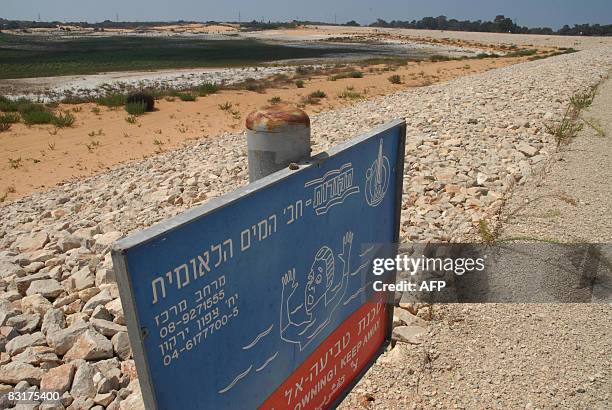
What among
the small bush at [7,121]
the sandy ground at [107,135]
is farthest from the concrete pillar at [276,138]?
the small bush at [7,121]

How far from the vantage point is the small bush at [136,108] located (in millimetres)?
17250

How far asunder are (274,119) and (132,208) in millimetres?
5687

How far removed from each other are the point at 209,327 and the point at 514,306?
2.84 metres

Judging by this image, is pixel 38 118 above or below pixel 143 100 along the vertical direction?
below

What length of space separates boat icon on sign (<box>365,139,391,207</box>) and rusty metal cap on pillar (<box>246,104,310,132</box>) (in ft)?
1.78

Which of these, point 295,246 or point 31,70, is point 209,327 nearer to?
point 295,246

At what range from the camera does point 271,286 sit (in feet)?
6.09

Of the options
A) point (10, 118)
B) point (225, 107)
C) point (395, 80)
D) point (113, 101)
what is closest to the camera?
point (10, 118)

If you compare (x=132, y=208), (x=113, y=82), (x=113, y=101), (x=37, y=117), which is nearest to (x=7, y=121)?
(x=37, y=117)

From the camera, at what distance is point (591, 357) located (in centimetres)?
311

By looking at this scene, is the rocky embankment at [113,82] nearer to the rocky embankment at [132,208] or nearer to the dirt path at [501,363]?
the rocky embankment at [132,208]

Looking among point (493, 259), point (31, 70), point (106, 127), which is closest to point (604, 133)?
point (493, 259)

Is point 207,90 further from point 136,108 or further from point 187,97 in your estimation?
point 136,108

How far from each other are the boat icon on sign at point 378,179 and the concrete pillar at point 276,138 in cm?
50
